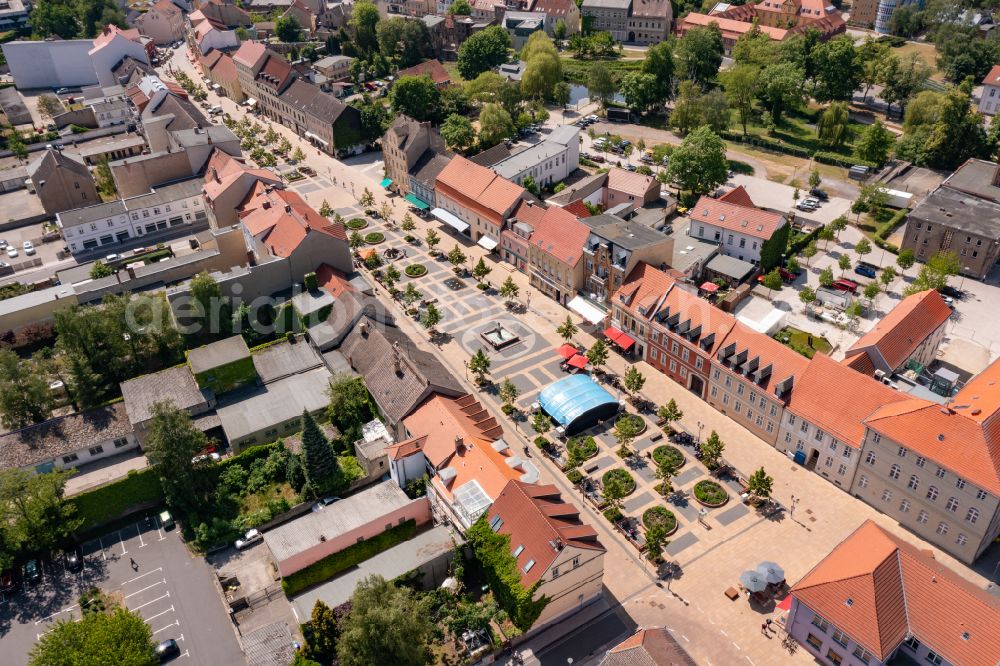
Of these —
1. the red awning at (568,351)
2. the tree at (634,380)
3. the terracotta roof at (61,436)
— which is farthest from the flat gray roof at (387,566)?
the red awning at (568,351)

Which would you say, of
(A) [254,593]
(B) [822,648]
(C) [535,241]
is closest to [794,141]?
(C) [535,241]

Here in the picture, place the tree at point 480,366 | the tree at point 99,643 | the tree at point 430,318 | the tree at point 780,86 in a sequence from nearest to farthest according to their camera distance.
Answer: the tree at point 99,643
the tree at point 480,366
the tree at point 430,318
the tree at point 780,86

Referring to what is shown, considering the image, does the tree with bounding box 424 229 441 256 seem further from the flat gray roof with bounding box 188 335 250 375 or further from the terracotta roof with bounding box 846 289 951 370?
the terracotta roof with bounding box 846 289 951 370

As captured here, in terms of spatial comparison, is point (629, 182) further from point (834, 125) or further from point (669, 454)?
point (669, 454)

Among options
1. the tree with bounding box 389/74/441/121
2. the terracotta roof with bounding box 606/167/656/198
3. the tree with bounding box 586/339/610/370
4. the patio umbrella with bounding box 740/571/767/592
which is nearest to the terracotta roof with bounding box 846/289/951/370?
the tree with bounding box 586/339/610/370

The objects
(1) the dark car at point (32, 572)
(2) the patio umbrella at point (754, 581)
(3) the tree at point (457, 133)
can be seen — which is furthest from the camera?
(3) the tree at point (457, 133)

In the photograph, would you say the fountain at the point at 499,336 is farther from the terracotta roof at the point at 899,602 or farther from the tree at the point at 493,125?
the tree at the point at 493,125
